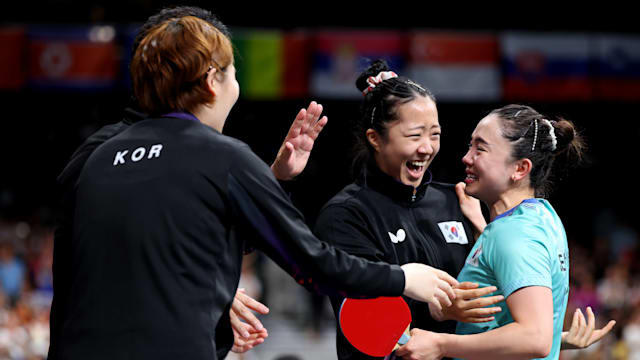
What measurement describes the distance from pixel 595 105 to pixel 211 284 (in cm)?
1282

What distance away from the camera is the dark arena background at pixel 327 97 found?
1016 centimetres

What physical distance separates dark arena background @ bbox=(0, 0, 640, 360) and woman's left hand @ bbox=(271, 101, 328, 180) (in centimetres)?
518

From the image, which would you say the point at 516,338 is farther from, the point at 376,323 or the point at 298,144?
the point at 298,144

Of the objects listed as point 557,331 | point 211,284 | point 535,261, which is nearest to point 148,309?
point 211,284

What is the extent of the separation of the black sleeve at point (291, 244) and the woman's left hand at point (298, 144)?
769mm

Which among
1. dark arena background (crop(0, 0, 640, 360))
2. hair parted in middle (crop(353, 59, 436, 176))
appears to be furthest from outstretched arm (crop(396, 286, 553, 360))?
dark arena background (crop(0, 0, 640, 360))

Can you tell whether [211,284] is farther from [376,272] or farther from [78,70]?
[78,70]

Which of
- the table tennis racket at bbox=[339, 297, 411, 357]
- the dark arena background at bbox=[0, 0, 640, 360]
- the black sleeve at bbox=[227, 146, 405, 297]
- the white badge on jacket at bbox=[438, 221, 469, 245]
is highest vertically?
the black sleeve at bbox=[227, 146, 405, 297]

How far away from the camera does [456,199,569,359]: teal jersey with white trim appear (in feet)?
8.00

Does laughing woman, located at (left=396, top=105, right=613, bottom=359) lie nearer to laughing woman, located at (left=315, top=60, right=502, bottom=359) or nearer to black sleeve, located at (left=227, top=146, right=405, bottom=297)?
laughing woman, located at (left=315, top=60, right=502, bottom=359)

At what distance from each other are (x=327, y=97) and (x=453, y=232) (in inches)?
366

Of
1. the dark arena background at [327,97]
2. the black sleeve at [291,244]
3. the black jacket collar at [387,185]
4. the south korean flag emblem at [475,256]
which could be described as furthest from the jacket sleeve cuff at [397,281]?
the dark arena background at [327,97]

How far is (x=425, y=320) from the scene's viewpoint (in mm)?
2967

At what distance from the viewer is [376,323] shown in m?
2.56
